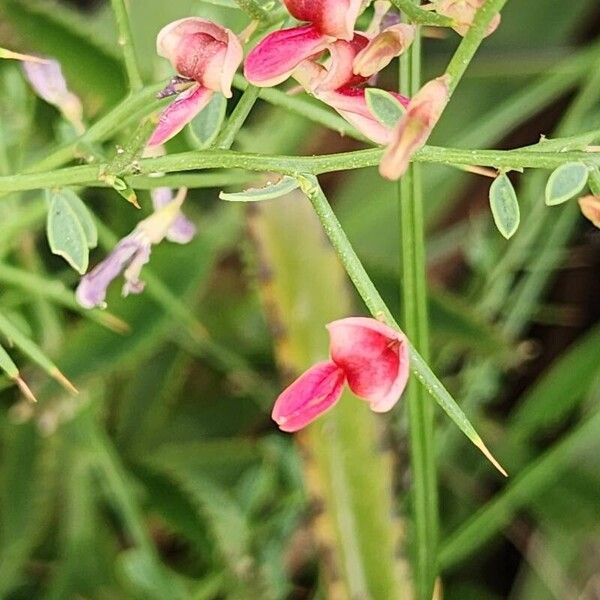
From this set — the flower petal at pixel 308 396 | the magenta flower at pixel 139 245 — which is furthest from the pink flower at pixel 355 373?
the magenta flower at pixel 139 245

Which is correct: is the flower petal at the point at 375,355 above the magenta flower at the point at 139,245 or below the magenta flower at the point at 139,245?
below

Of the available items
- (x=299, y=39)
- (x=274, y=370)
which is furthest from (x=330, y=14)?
(x=274, y=370)

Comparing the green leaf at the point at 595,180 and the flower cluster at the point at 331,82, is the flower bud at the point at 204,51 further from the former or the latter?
the green leaf at the point at 595,180

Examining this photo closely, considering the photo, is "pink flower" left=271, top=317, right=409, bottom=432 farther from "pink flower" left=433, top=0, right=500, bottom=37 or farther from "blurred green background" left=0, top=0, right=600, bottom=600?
"blurred green background" left=0, top=0, right=600, bottom=600

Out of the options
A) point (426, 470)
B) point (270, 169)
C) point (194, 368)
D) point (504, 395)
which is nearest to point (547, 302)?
point (504, 395)

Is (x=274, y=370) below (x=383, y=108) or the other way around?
below

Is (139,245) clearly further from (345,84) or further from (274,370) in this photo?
(274,370)
